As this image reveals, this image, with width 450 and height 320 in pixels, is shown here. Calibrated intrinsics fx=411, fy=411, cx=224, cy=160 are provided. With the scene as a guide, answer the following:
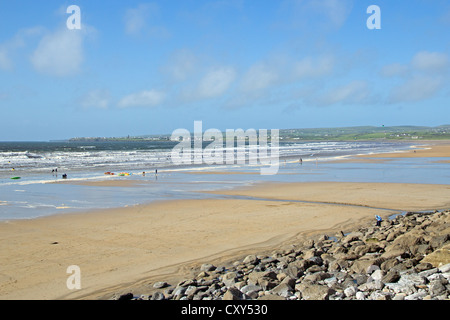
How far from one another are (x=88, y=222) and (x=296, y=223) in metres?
8.08

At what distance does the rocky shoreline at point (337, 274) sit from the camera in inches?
311

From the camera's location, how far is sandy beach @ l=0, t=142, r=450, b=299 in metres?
9.80

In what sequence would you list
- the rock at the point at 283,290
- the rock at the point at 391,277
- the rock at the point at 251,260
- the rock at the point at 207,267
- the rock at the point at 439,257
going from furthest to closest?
the rock at the point at 251,260
the rock at the point at 207,267
the rock at the point at 439,257
the rock at the point at 391,277
the rock at the point at 283,290

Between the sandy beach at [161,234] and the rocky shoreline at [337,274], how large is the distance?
105 cm

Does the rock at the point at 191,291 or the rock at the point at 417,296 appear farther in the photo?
the rock at the point at 191,291

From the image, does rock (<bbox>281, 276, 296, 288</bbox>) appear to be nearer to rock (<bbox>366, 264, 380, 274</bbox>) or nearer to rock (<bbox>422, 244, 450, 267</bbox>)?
rock (<bbox>366, 264, 380, 274</bbox>)

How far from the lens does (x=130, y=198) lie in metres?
22.8

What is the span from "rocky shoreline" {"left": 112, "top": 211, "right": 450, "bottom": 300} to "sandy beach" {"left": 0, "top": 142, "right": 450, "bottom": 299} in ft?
3.43

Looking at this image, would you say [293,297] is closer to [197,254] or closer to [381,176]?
[197,254]

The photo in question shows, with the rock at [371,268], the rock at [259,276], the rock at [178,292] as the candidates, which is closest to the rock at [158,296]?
the rock at [178,292]

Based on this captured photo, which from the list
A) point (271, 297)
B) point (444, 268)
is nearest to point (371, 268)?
point (444, 268)

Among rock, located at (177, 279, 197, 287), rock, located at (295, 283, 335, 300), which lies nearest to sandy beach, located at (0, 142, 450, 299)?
rock, located at (177, 279, 197, 287)

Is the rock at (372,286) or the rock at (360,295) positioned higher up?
the rock at (372,286)

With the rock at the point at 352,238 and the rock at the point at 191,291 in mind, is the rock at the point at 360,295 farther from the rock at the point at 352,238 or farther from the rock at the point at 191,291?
the rock at the point at 352,238
